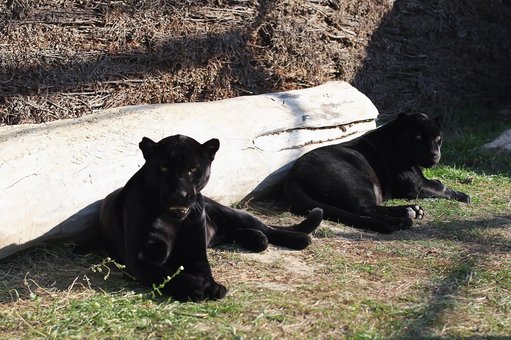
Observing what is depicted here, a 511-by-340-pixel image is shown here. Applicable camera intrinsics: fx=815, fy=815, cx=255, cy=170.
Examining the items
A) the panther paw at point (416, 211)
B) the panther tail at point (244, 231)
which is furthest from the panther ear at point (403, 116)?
the panther tail at point (244, 231)

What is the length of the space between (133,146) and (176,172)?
142 centimetres

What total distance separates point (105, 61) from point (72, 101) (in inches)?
19.4

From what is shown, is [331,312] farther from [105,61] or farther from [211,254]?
[105,61]

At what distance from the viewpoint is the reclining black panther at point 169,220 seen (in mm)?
4609

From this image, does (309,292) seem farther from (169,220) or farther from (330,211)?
(330,211)

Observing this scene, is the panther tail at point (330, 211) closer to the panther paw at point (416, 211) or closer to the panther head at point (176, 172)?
the panther paw at point (416, 211)

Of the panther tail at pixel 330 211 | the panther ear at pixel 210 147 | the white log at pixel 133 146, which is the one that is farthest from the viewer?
the panther tail at pixel 330 211

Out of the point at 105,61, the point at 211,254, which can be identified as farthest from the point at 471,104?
the point at 211,254

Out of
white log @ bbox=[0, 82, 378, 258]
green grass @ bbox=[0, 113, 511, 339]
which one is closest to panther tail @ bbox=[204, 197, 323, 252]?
green grass @ bbox=[0, 113, 511, 339]

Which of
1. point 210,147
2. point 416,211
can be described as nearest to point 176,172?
point 210,147

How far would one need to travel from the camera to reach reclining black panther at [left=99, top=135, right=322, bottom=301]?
15.1 feet

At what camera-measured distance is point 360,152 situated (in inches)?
294

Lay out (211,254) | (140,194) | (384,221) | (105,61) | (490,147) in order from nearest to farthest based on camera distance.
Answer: (140,194) < (211,254) < (384,221) < (105,61) < (490,147)

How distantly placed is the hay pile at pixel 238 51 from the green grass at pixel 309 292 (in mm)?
1847
